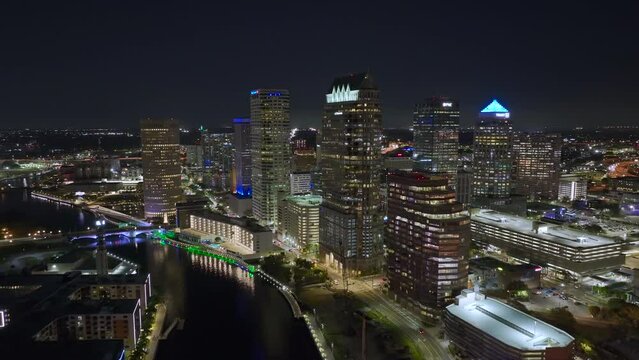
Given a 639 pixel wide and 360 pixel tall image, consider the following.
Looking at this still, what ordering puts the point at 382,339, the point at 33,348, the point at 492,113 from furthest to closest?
the point at 492,113 < the point at 382,339 < the point at 33,348

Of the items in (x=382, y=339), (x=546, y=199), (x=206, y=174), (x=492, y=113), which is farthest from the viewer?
(x=206, y=174)

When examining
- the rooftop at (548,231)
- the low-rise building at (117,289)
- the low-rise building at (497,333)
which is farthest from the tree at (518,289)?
the low-rise building at (117,289)

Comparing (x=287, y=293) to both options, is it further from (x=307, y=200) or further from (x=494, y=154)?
(x=494, y=154)

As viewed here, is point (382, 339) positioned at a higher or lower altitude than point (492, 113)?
lower

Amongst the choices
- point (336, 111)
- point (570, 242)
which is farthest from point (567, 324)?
point (336, 111)

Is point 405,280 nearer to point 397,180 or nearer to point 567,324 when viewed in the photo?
point 397,180

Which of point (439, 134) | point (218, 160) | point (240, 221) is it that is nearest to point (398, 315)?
point (240, 221)

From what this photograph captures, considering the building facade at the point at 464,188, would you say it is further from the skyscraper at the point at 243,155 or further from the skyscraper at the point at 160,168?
the skyscraper at the point at 160,168
